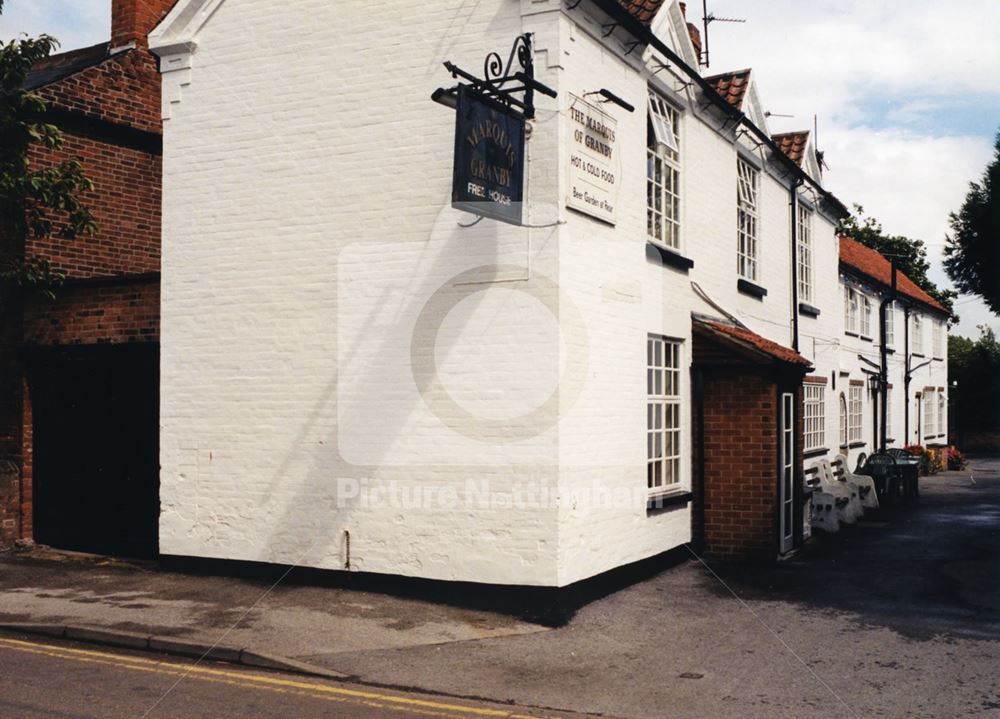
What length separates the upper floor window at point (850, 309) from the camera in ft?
84.2

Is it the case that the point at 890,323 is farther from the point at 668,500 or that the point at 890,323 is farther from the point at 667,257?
the point at 668,500

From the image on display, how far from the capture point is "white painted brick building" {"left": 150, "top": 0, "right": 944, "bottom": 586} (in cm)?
976

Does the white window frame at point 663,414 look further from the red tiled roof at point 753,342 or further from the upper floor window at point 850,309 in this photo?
the upper floor window at point 850,309

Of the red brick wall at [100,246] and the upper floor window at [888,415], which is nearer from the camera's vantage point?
the red brick wall at [100,246]

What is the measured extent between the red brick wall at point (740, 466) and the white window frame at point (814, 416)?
23.0ft

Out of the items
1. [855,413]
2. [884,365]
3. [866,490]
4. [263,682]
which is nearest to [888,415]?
[884,365]

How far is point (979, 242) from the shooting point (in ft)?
Answer: 96.4

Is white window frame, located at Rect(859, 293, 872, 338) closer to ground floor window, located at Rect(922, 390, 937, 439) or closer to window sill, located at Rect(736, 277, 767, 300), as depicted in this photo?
ground floor window, located at Rect(922, 390, 937, 439)

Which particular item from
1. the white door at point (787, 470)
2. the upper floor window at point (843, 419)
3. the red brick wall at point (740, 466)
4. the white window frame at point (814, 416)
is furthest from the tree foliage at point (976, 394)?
the red brick wall at point (740, 466)

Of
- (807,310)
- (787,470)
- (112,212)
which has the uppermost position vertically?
(112,212)

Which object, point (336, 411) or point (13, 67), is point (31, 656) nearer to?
point (336, 411)

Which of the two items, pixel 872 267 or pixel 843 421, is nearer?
pixel 843 421

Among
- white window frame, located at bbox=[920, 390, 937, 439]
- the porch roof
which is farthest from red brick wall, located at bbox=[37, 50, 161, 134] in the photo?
white window frame, located at bbox=[920, 390, 937, 439]

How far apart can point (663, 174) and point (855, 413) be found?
15.6 m
